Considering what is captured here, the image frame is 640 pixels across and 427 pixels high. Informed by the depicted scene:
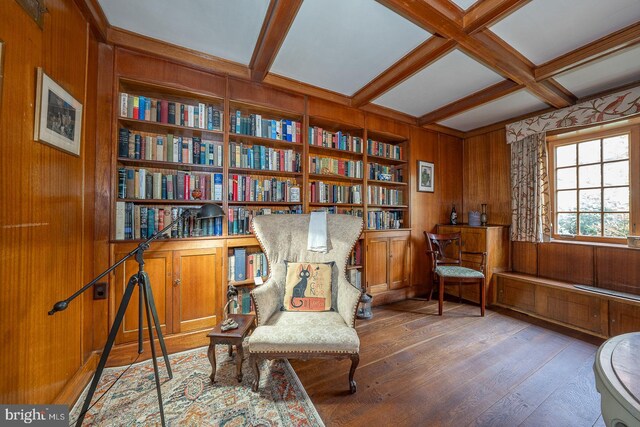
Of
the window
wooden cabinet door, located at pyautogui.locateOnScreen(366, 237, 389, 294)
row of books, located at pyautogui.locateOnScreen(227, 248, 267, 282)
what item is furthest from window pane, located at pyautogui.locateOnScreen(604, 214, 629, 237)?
row of books, located at pyautogui.locateOnScreen(227, 248, 267, 282)

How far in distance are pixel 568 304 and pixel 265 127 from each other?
3591mm

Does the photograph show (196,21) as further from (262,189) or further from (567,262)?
(567,262)

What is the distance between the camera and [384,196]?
125 inches

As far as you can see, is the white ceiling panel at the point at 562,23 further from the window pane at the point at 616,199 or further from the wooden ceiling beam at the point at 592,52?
the window pane at the point at 616,199

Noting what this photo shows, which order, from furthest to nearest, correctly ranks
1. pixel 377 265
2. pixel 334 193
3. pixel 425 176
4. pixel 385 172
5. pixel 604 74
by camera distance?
pixel 425 176 → pixel 385 172 → pixel 377 265 → pixel 334 193 → pixel 604 74

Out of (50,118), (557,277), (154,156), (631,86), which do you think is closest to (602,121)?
(631,86)

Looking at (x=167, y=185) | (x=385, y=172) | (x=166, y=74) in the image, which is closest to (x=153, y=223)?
(x=167, y=185)

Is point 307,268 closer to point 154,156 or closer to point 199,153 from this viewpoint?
point 199,153

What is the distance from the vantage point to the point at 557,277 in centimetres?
274

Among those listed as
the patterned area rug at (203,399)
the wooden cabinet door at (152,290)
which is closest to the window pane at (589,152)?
the patterned area rug at (203,399)

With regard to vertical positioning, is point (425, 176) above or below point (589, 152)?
below

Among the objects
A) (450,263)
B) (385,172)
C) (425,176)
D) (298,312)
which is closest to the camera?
(298,312)

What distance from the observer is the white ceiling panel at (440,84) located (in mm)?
2087

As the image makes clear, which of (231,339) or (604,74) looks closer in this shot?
(231,339)
